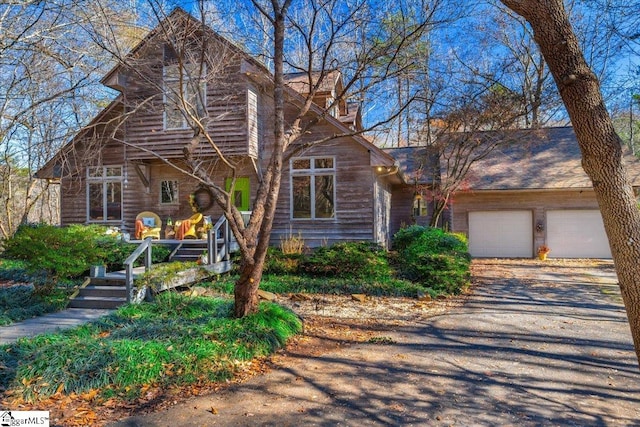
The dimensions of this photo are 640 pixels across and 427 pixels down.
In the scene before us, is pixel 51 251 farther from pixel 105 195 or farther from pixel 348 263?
pixel 105 195

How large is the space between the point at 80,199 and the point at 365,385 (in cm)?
1352

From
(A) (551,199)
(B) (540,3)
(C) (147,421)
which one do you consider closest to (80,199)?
(C) (147,421)

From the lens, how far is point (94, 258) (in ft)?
27.5

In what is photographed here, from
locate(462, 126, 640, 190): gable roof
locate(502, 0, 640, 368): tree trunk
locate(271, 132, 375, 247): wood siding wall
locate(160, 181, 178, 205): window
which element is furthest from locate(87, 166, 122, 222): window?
locate(502, 0, 640, 368): tree trunk

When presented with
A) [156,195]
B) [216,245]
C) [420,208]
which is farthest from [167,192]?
[420,208]

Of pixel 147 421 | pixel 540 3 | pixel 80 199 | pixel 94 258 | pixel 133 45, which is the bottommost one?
pixel 147 421

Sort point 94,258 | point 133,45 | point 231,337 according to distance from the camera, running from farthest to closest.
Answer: point 133,45, point 94,258, point 231,337

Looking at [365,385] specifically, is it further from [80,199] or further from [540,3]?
[80,199]

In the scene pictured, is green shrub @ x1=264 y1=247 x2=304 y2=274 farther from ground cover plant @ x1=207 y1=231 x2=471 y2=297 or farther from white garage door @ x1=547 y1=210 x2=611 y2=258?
white garage door @ x1=547 y1=210 x2=611 y2=258

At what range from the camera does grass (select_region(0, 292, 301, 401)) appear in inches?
168

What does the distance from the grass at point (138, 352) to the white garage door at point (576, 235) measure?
48.3ft

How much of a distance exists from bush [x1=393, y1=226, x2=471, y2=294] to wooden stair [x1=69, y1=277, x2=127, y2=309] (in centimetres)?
655

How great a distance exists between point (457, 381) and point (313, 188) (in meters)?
8.90

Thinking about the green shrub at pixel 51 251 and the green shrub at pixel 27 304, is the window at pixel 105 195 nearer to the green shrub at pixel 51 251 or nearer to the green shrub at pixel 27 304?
the green shrub at pixel 27 304
